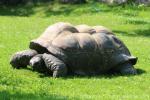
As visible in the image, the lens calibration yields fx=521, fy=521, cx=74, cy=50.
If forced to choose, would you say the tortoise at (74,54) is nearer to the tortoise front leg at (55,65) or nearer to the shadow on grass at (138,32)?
the tortoise front leg at (55,65)

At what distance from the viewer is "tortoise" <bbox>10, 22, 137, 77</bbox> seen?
573 inches

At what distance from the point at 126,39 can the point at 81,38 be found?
32.2 feet

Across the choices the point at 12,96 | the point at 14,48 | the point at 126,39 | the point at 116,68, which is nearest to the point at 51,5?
the point at 126,39

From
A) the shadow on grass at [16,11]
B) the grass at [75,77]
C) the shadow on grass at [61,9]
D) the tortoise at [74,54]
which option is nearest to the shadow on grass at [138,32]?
the grass at [75,77]

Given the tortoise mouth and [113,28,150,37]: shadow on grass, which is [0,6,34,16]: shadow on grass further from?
the tortoise mouth

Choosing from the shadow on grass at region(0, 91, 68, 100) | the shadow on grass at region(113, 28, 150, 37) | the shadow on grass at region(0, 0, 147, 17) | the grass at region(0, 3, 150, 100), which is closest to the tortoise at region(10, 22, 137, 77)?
the grass at region(0, 3, 150, 100)

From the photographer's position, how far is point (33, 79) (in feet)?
44.6

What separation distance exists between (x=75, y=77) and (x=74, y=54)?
670mm

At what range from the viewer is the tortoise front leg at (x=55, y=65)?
47.0ft

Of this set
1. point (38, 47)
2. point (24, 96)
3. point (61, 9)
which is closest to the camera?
point (24, 96)

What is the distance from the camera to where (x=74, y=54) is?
14773 mm

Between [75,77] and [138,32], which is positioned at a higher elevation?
[75,77]

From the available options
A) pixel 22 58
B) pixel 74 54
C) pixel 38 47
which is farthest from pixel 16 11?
pixel 74 54

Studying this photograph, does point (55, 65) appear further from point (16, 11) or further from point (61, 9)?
point (16, 11)
